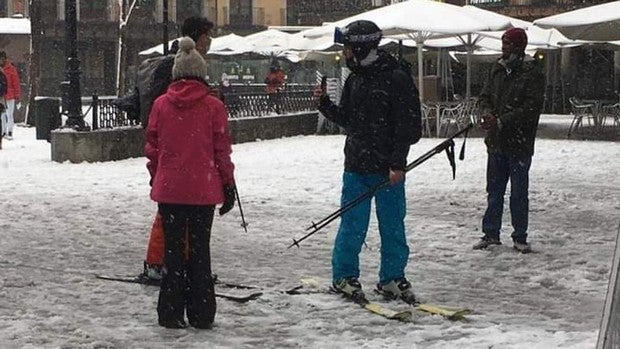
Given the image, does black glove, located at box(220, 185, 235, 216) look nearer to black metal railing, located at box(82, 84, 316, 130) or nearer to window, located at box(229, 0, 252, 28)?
black metal railing, located at box(82, 84, 316, 130)

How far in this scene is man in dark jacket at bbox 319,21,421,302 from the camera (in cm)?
616

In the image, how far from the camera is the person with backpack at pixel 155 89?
638 centimetres

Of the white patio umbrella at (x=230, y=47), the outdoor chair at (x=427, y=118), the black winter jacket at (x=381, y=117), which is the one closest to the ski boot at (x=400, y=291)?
the black winter jacket at (x=381, y=117)

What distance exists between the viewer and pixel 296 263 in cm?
784

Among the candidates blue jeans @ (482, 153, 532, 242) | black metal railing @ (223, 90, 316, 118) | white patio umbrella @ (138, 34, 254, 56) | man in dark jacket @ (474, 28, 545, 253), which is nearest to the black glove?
man in dark jacket @ (474, 28, 545, 253)

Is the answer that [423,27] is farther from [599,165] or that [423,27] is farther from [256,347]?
[256,347]

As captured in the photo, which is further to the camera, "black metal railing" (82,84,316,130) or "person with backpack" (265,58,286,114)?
"person with backpack" (265,58,286,114)

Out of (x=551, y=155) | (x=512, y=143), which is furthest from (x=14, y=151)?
(x=512, y=143)

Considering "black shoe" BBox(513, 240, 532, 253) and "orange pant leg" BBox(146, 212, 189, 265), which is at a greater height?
"orange pant leg" BBox(146, 212, 189, 265)

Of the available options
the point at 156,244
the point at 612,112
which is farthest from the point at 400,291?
the point at 612,112

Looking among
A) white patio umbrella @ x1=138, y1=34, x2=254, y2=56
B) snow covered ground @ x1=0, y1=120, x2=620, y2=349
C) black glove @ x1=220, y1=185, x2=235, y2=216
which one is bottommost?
snow covered ground @ x1=0, y1=120, x2=620, y2=349

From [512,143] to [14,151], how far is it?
12292 mm

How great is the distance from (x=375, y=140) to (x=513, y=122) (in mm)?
2158

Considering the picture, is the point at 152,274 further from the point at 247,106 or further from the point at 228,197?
the point at 247,106
